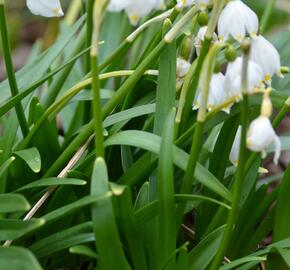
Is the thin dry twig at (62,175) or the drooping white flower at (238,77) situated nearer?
the drooping white flower at (238,77)

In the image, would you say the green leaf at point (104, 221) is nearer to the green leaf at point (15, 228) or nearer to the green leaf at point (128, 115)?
the green leaf at point (15, 228)

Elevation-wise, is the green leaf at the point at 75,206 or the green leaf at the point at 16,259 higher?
the green leaf at the point at 75,206

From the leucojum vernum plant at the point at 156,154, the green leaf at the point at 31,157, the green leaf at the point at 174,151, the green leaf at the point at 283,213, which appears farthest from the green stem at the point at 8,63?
the green leaf at the point at 283,213

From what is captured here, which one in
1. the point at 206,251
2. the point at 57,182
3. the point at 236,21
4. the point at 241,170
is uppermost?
the point at 236,21

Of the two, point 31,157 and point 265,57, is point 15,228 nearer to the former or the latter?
point 31,157

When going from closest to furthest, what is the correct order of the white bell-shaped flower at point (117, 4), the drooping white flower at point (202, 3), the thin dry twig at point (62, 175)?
the white bell-shaped flower at point (117, 4) < the drooping white flower at point (202, 3) < the thin dry twig at point (62, 175)

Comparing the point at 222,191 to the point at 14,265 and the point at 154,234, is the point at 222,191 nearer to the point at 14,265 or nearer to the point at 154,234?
the point at 154,234

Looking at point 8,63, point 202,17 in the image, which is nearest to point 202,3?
point 202,17

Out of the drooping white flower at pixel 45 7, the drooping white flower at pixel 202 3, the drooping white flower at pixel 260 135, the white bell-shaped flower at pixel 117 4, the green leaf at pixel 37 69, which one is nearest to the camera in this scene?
the drooping white flower at pixel 260 135
